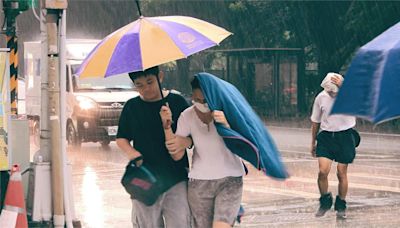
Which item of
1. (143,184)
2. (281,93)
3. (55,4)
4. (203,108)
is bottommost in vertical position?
(281,93)

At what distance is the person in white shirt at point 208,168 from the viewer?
6.31m

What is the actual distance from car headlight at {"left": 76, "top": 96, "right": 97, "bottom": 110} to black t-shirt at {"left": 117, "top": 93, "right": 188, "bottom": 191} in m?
14.8

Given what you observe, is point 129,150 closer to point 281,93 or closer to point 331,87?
point 331,87

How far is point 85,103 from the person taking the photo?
21.1 metres

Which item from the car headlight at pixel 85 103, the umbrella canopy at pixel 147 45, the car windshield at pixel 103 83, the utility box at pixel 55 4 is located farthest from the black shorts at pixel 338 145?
the car windshield at pixel 103 83

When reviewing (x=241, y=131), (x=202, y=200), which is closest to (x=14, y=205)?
(x=202, y=200)

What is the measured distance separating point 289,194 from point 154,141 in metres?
6.89

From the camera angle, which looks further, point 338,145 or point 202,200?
point 338,145

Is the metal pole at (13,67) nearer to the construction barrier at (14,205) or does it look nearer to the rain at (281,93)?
the rain at (281,93)

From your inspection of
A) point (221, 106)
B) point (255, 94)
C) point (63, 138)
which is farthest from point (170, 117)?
point (255, 94)

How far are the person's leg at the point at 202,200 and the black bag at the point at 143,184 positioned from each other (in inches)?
9.1

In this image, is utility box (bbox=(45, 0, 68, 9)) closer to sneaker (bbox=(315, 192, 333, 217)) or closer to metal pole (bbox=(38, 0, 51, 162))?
metal pole (bbox=(38, 0, 51, 162))

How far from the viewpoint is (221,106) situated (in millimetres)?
6270

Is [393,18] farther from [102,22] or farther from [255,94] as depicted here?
[102,22]
